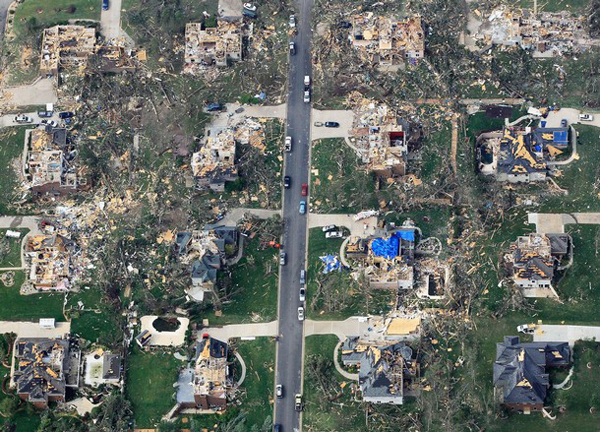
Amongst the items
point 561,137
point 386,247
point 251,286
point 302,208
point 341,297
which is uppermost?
point 561,137

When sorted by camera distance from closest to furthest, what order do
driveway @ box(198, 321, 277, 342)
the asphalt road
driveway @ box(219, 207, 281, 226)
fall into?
the asphalt road → driveway @ box(198, 321, 277, 342) → driveway @ box(219, 207, 281, 226)

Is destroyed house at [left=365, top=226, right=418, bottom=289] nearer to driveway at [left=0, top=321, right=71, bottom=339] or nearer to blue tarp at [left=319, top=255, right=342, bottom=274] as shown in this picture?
blue tarp at [left=319, top=255, right=342, bottom=274]

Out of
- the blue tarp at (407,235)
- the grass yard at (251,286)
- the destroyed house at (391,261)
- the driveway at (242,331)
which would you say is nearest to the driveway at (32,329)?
the driveway at (242,331)

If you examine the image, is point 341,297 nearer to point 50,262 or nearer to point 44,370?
point 44,370

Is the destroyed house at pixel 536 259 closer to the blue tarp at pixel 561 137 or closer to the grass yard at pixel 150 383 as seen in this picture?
the blue tarp at pixel 561 137

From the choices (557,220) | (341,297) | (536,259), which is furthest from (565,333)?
(341,297)

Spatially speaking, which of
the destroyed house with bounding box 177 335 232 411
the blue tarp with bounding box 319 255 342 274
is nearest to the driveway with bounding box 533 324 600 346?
the blue tarp with bounding box 319 255 342 274
